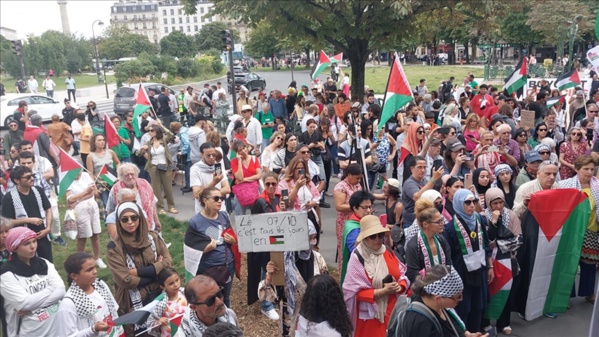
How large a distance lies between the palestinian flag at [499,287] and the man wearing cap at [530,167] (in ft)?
5.38

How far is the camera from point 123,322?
3961mm

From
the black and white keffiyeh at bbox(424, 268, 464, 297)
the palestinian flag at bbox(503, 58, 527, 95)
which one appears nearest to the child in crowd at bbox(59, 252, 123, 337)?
the black and white keffiyeh at bbox(424, 268, 464, 297)

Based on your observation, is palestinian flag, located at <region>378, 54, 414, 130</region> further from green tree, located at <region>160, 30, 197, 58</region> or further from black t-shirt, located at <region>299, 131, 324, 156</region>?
green tree, located at <region>160, 30, 197, 58</region>

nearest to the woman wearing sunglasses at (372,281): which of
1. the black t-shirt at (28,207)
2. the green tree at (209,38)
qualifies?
the black t-shirt at (28,207)

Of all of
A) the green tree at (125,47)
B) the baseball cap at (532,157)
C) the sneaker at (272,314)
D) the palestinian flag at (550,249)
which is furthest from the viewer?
the green tree at (125,47)

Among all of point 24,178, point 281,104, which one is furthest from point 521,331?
point 281,104

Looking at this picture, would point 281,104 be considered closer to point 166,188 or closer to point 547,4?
point 166,188

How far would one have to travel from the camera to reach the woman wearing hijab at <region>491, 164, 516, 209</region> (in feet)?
21.8

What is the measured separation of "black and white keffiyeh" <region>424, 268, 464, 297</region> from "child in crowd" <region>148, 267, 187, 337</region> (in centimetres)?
196

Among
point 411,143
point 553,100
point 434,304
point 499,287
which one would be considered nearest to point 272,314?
point 499,287

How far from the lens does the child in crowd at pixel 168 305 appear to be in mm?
4355

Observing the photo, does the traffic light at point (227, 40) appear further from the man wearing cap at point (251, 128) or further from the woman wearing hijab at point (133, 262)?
the woman wearing hijab at point (133, 262)

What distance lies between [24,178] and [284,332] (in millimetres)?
3623

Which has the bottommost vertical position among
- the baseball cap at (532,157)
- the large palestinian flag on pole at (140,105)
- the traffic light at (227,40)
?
the baseball cap at (532,157)
